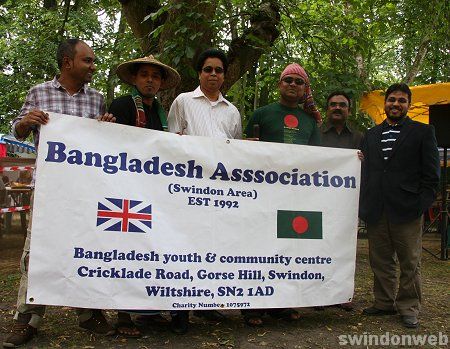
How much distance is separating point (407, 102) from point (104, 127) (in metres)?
2.55

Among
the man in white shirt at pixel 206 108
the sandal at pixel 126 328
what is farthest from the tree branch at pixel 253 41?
the sandal at pixel 126 328

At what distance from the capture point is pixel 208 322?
3.99 m

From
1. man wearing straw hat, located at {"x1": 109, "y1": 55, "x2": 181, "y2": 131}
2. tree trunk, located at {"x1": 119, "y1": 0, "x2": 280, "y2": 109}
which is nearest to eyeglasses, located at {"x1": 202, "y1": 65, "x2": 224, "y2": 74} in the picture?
man wearing straw hat, located at {"x1": 109, "y1": 55, "x2": 181, "y2": 131}

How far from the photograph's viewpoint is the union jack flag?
11.1 feet

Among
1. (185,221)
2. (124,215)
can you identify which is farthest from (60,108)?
(185,221)

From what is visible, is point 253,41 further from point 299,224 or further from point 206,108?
point 299,224

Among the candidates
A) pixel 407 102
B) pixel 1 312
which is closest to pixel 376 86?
pixel 407 102

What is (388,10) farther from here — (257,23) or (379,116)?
(257,23)

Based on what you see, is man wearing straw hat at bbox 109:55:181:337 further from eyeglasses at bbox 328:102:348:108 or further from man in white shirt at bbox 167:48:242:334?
eyeglasses at bbox 328:102:348:108

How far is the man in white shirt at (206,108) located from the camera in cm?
383

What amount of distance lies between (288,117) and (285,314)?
1.62 m

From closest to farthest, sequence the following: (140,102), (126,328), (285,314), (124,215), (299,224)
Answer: (124,215) < (126,328) < (140,102) < (299,224) < (285,314)

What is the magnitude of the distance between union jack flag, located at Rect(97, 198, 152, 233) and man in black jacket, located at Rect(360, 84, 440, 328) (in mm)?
1947

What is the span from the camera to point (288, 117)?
413 cm
